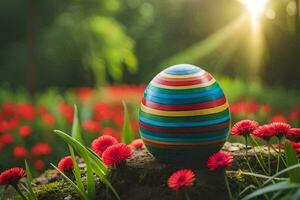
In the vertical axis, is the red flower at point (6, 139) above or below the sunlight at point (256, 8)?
below

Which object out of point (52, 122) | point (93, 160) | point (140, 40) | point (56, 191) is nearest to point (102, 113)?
point (52, 122)

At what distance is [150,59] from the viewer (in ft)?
47.8

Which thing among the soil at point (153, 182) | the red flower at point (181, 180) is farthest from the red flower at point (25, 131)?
the red flower at point (181, 180)

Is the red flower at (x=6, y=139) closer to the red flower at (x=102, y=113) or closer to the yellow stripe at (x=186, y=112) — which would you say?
the red flower at (x=102, y=113)

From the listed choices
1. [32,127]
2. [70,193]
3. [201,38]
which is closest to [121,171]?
[70,193]

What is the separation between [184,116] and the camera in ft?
9.40

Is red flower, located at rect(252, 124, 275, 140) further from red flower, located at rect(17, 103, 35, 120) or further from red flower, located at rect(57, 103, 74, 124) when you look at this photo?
red flower, located at rect(17, 103, 35, 120)

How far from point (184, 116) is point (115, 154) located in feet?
1.33

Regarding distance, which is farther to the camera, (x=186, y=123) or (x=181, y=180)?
(x=186, y=123)

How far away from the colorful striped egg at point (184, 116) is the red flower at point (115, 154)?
157mm

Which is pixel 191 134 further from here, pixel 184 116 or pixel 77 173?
pixel 77 173

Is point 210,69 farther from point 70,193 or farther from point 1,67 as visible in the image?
point 70,193

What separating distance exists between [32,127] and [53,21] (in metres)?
7.44

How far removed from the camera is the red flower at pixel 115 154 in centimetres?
290
